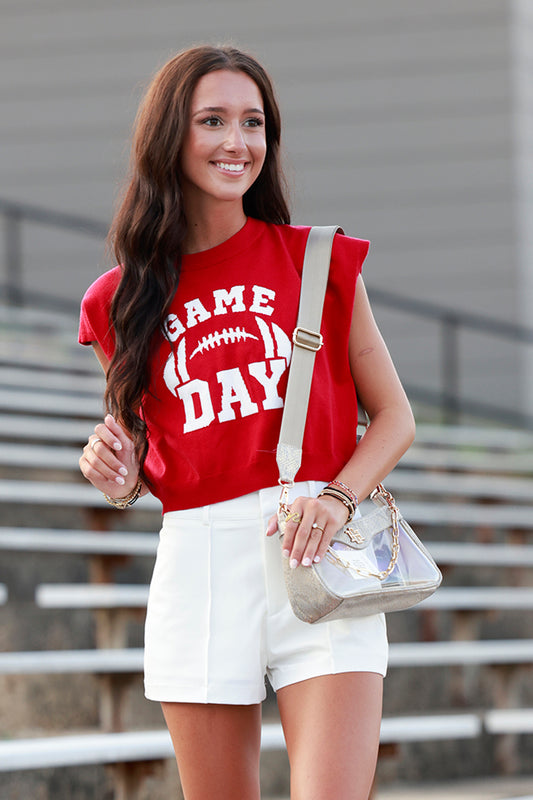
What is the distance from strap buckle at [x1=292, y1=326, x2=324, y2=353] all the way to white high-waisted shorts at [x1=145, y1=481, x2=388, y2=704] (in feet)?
0.76

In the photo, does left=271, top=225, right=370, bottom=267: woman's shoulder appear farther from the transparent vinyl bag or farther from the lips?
the transparent vinyl bag

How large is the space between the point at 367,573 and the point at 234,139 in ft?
2.60

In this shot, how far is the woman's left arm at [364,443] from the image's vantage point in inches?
79.4

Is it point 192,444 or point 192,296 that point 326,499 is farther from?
point 192,296

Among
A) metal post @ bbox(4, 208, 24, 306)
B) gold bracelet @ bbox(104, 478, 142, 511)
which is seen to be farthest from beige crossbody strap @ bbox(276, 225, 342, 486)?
metal post @ bbox(4, 208, 24, 306)

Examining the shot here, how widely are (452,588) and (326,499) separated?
13.3 ft

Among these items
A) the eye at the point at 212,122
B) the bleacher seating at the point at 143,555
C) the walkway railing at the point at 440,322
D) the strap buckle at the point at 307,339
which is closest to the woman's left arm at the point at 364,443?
the strap buckle at the point at 307,339

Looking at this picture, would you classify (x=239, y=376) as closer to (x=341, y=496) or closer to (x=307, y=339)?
(x=307, y=339)

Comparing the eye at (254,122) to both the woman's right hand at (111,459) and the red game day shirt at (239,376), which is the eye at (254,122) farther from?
the woman's right hand at (111,459)

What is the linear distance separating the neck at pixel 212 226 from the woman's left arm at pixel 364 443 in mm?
262

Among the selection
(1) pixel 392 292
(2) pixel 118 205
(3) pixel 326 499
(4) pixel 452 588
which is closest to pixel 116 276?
(2) pixel 118 205

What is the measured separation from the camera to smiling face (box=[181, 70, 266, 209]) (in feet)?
7.23

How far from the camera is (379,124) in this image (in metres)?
10.1

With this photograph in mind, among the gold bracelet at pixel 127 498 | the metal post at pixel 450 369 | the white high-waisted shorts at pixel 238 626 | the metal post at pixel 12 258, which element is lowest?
the metal post at pixel 450 369
